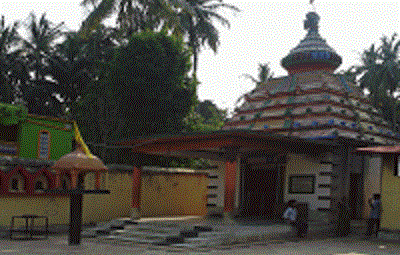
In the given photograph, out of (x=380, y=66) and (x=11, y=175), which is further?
(x=380, y=66)

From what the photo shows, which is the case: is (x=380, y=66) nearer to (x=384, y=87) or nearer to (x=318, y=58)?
(x=384, y=87)

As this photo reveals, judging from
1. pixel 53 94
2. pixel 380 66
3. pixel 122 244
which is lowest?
pixel 122 244

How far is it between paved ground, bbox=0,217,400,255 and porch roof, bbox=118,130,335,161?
270 cm

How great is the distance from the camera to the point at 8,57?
114ft

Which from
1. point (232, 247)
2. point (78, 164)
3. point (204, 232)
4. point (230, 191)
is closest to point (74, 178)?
point (78, 164)

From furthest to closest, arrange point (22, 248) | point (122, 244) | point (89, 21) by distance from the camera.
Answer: point (89, 21)
point (122, 244)
point (22, 248)

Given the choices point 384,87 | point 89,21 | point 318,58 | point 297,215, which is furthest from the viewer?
point 384,87

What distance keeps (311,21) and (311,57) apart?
2.47 meters

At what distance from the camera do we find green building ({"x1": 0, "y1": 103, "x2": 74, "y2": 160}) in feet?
68.9

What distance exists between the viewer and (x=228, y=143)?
52.4 ft

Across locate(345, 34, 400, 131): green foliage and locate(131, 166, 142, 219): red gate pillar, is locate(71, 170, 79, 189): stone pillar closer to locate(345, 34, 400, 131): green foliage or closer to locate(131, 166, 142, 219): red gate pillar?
locate(131, 166, 142, 219): red gate pillar

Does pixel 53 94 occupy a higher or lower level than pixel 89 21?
lower

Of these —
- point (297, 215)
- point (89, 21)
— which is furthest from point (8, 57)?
point (297, 215)

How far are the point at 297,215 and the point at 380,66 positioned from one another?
66.7 feet
